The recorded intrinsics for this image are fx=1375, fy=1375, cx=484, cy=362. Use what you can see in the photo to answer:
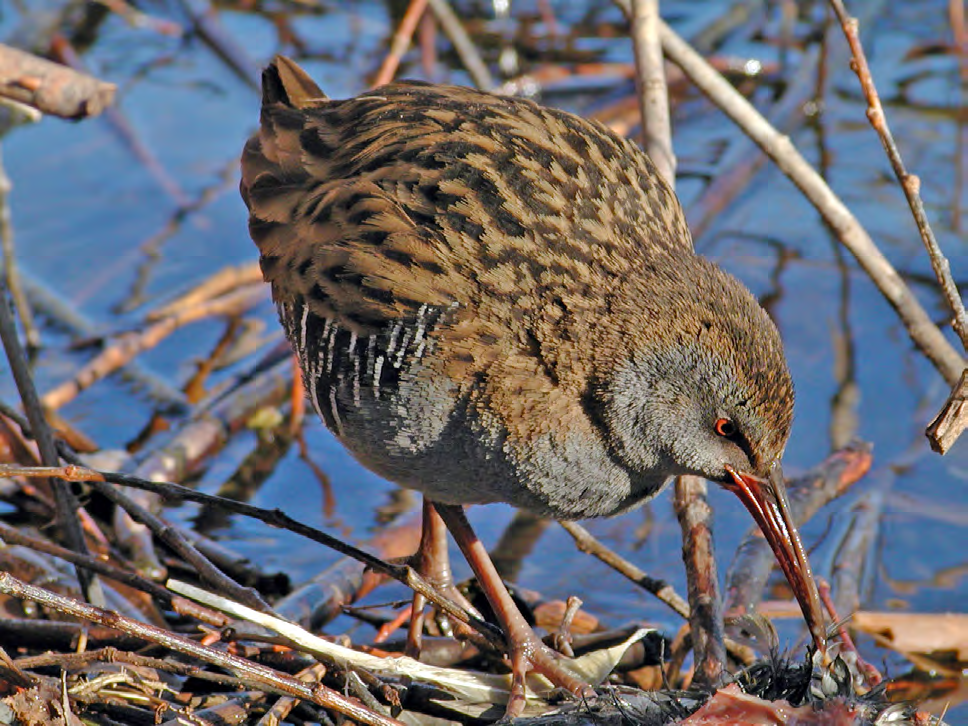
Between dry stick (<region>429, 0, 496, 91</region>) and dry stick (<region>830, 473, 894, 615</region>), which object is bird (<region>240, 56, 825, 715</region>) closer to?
dry stick (<region>830, 473, 894, 615</region>)

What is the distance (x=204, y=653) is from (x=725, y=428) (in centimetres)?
145

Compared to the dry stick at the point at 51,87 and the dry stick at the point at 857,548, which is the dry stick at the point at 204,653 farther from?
the dry stick at the point at 857,548

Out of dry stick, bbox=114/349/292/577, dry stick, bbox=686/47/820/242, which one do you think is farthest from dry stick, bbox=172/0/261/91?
dry stick, bbox=686/47/820/242

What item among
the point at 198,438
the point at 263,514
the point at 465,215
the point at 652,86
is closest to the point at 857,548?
the point at 652,86

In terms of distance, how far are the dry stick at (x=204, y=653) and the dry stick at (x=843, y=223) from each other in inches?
80.4

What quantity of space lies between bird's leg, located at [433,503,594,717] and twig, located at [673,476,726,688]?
0.33 m

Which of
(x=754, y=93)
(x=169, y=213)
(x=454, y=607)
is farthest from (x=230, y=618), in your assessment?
(x=754, y=93)

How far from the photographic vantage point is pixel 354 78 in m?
8.26

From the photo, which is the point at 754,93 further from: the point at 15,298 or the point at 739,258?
the point at 15,298

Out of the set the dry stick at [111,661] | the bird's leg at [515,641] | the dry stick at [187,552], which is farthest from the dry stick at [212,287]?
the dry stick at [111,661]

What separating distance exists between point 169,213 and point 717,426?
176 inches

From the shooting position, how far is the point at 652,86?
4.64 m

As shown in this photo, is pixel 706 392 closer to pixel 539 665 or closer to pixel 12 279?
pixel 539 665

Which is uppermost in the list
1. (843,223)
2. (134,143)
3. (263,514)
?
(134,143)
